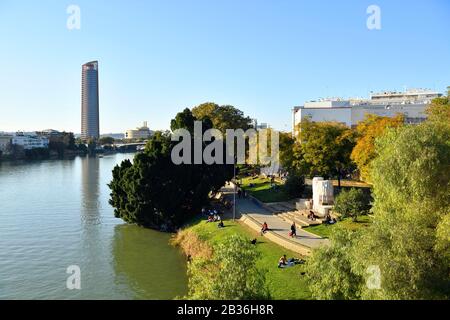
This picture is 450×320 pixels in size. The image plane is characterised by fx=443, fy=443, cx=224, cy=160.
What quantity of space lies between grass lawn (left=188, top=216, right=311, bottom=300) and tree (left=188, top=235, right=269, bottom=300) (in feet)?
5.13

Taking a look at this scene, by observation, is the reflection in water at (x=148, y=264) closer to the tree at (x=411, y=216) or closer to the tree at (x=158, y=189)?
the tree at (x=158, y=189)

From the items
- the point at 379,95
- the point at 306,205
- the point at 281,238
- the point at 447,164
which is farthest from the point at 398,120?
the point at 379,95

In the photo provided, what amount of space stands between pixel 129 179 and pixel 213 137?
12.0 meters

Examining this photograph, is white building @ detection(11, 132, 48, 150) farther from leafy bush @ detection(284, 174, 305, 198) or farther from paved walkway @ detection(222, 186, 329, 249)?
leafy bush @ detection(284, 174, 305, 198)

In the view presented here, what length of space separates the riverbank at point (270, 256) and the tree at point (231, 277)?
1484 mm

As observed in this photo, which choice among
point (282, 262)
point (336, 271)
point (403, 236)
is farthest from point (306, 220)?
point (403, 236)

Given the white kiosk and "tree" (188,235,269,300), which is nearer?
"tree" (188,235,269,300)

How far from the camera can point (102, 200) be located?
189ft

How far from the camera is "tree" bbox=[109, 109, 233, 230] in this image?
39.8m

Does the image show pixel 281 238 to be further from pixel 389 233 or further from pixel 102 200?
pixel 102 200

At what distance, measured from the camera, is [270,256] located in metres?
27.1

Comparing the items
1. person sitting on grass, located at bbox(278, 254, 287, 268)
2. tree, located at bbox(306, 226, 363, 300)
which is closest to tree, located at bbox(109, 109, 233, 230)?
person sitting on grass, located at bbox(278, 254, 287, 268)

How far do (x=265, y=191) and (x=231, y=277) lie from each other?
115 ft

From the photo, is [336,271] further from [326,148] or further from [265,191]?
[265,191]
